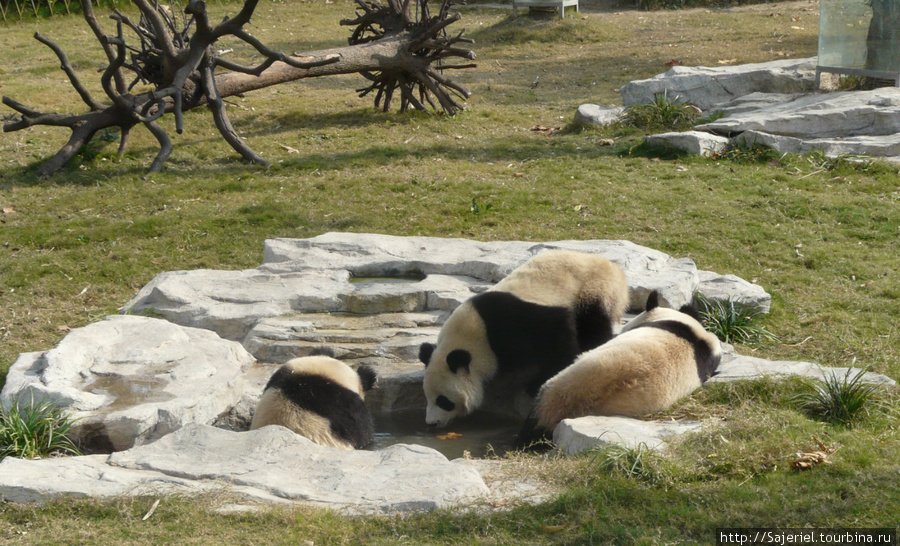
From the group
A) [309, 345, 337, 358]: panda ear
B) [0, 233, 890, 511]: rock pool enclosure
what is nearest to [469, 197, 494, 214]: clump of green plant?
[0, 233, 890, 511]: rock pool enclosure

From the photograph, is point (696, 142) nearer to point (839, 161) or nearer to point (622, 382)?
point (839, 161)

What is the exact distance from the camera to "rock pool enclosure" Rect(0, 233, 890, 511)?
13.6 feet

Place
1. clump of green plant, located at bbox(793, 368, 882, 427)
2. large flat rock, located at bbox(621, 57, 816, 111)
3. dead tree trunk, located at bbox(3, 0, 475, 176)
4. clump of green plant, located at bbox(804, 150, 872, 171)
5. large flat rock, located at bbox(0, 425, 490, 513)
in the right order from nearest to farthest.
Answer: large flat rock, located at bbox(0, 425, 490, 513) → clump of green plant, located at bbox(793, 368, 882, 427) → dead tree trunk, located at bbox(3, 0, 475, 176) → clump of green plant, located at bbox(804, 150, 872, 171) → large flat rock, located at bbox(621, 57, 816, 111)

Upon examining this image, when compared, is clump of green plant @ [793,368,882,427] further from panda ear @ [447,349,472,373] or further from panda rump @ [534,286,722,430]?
panda ear @ [447,349,472,373]

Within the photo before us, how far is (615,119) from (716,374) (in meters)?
8.23

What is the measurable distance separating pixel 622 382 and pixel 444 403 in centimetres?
122

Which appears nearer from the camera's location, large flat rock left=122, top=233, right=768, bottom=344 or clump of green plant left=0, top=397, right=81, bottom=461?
clump of green plant left=0, top=397, right=81, bottom=461

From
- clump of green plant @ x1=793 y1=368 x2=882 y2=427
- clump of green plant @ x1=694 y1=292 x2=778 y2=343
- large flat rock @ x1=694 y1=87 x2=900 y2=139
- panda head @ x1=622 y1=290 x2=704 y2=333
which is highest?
large flat rock @ x1=694 y1=87 x2=900 y2=139

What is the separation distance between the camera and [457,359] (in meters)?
5.39

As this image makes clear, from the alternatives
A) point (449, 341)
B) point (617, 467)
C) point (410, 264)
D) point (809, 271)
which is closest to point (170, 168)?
point (410, 264)

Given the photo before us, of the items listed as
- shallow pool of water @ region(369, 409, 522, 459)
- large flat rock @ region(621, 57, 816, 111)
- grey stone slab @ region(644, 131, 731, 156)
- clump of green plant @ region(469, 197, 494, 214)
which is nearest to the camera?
shallow pool of water @ region(369, 409, 522, 459)

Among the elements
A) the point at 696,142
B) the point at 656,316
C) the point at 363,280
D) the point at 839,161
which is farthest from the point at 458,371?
the point at 839,161

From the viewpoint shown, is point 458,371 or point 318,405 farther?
point 458,371

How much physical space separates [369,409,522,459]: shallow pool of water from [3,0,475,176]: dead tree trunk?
217 inches
